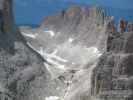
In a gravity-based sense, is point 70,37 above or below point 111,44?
above

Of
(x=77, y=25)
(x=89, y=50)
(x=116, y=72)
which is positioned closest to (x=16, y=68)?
(x=116, y=72)

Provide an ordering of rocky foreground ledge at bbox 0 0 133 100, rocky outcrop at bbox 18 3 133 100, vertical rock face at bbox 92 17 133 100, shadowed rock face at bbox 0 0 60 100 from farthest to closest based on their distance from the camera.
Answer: shadowed rock face at bbox 0 0 60 100 < rocky foreground ledge at bbox 0 0 133 100 < rocky outcrop at bbox 18 3 133 100 < vertical rock face at bbox 92 17 133 100

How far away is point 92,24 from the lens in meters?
69.9

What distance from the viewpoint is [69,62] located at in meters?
58.9

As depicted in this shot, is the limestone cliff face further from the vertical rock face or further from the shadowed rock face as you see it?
the vertical rock face

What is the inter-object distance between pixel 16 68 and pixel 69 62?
2430 centimetres

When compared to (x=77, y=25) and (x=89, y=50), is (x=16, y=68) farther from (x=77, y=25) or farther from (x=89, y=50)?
(x=77, y=25)

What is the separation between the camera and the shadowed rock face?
1276 inches

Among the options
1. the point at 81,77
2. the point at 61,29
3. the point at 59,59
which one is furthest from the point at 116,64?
the point at 61,29

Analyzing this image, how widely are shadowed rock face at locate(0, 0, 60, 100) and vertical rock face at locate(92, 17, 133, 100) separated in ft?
30.6

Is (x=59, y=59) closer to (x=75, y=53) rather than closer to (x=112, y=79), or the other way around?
(x=75, y=53)

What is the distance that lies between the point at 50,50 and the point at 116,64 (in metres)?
43.8

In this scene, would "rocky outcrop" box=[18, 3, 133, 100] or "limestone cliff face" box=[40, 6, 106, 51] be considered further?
"limestone cliff face" box=[40, 6, 106, 51]

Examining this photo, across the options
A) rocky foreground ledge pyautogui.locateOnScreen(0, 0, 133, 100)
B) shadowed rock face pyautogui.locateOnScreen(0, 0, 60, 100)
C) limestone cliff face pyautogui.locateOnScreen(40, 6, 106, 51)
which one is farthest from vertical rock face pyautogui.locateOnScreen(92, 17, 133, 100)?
limestone cliff face pyautogui.locateOnScreen(40, 6, 106, 51)
